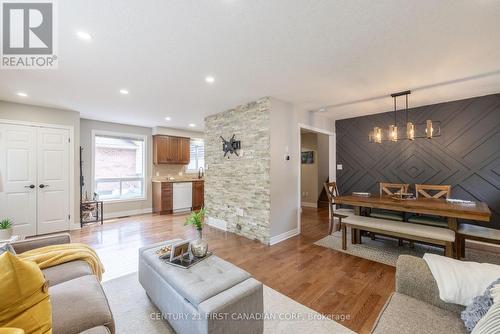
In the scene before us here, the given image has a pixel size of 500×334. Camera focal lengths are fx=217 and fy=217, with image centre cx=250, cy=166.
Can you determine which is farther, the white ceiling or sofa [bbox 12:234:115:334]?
the white ceiling

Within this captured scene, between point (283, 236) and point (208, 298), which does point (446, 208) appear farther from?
point (208, 298)

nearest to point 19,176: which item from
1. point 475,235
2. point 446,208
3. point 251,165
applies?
point 251,165

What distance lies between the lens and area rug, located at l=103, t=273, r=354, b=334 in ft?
5.70

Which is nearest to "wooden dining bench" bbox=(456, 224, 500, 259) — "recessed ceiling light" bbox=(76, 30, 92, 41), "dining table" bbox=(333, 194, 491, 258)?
"dining table" bbox=(333, 194, 491, 258)

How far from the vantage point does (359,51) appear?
2.25 meters

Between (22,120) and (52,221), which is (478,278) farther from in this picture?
(22,120)

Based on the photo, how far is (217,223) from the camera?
4.66m

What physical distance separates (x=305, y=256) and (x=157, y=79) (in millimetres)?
3225

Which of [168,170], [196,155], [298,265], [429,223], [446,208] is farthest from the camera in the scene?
[196,155]

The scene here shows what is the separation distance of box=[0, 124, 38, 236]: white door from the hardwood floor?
802 mm

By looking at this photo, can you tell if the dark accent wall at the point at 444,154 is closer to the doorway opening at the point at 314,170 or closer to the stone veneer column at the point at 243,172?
the doorway opening at the point at 314,170

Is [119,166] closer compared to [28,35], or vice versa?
[28,35]

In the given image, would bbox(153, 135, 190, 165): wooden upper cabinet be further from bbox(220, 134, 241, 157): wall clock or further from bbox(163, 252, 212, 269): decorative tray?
bbox(163, 252, 212, 269): decorative tray

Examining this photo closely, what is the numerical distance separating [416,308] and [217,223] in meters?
3.80
